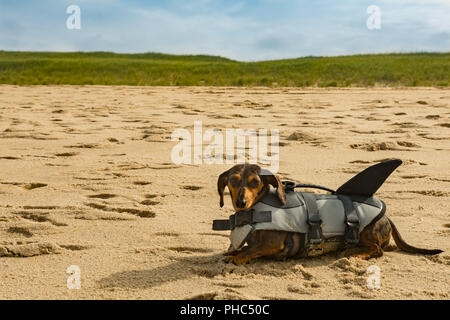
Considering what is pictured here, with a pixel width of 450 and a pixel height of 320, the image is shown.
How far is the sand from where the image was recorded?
9.37 ft

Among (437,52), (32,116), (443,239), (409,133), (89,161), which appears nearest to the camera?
(443,239)

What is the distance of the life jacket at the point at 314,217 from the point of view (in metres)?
2.99

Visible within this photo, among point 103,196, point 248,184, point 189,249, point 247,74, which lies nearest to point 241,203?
point 248,184

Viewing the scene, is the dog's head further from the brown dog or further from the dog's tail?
the dog's tail

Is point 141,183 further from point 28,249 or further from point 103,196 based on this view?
point 28,249

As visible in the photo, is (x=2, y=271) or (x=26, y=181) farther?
(x=26, y=181)

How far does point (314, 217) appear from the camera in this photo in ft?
10.0

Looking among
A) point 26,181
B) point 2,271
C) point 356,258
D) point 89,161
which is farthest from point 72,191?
point 356,258

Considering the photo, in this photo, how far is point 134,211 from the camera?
405 centimetres

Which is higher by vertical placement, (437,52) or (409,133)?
(437,52)

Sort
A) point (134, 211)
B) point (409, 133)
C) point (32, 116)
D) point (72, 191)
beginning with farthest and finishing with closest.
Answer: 1. point (32, 116)
2. point (409, 133)
3. point (72, 191)
4. point (134, 211)

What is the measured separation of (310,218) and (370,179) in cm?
48
